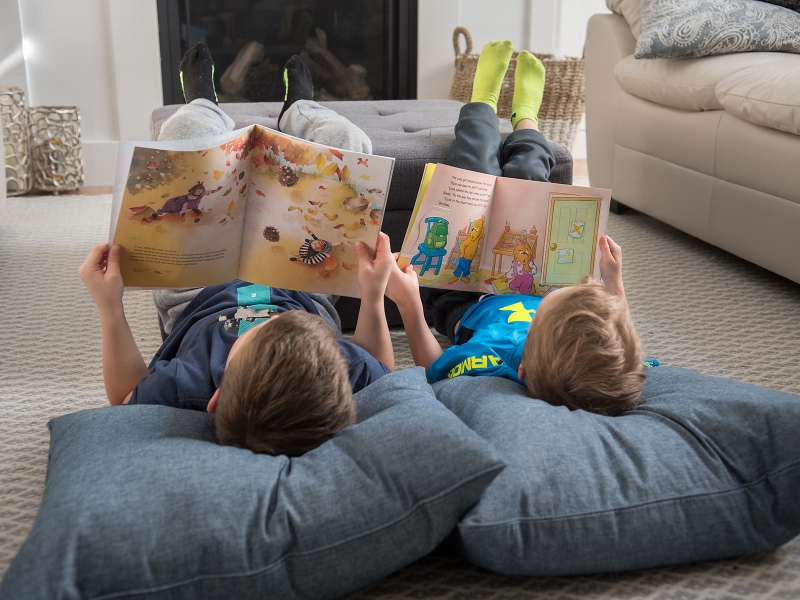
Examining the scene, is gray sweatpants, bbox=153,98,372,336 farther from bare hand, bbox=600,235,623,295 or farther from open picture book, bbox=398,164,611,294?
bare hand, bbox=600,235,623,295

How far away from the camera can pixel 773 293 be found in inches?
68.7

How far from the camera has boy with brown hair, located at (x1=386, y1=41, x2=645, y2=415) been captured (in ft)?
2.99

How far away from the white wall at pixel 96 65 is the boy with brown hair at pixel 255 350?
5.12ft

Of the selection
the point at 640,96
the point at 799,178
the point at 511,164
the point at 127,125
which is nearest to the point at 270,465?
the point at 511,164

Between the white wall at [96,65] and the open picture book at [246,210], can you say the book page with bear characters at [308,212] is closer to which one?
the open picture book at [246,210]

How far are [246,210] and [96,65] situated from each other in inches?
84.5

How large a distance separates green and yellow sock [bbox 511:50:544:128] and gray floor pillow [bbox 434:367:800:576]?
0.98 metres

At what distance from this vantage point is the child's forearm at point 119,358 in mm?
1025

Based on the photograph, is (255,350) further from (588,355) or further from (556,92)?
(556,92)

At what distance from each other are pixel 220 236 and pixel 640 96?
1575mm

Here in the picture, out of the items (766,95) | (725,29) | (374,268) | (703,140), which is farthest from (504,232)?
(725,29)

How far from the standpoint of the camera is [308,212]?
1.04 m

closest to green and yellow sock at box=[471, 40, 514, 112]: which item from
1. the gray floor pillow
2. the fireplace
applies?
the gray floor pillow

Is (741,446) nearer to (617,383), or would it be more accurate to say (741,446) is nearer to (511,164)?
(617,383)
